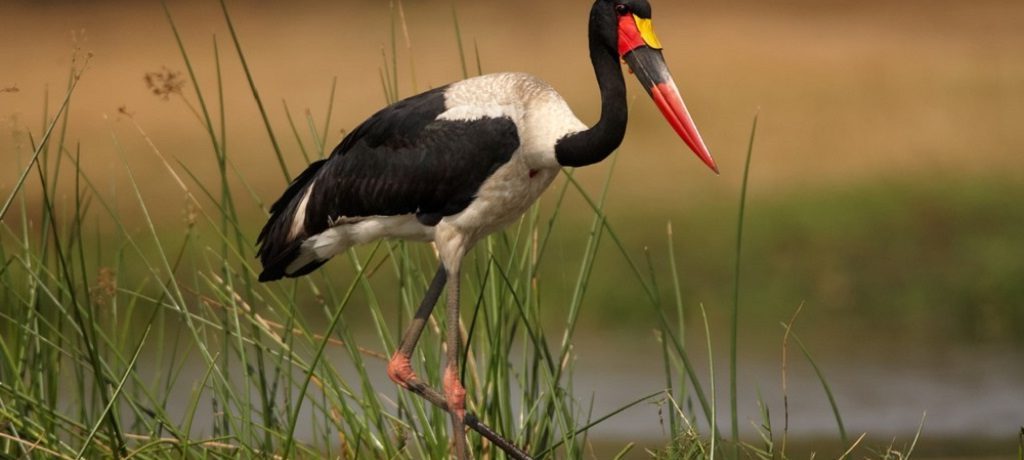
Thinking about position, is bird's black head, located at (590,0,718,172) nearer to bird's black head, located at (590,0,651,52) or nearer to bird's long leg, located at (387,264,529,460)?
bird's black head, located at (590,0,651,52)

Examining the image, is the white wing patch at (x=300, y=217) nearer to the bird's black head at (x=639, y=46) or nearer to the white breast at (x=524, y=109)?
the white breast at (x=524, y=109)

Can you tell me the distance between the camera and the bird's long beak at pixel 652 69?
3844 millimetres

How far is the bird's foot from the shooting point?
14.1ft

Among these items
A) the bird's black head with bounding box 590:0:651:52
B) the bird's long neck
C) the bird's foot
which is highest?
the bird's black head with bounding box 590:0:651:52

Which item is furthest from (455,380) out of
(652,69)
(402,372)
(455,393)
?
(652,69)

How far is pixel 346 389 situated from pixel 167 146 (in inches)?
238

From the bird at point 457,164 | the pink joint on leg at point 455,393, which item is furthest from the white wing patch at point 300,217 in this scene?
the pink joint on leg at point 455,393

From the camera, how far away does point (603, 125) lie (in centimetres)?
390

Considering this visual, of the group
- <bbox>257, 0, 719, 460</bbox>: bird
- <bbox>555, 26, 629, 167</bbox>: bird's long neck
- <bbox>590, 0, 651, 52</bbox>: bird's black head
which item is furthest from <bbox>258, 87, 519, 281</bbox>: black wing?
<bbox>590, 0, 651, 52</bbox>: bird's black head

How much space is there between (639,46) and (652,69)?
6cm

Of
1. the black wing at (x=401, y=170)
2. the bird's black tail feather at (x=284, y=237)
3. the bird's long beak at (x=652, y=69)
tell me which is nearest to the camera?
the bird's long beak at (x=652, y=69)

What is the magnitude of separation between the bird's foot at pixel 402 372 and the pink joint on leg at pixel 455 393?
0.30 ft

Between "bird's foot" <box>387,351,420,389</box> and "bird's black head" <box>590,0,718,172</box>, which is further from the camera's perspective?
"bird's foot" <box>387,351,420,389</box>

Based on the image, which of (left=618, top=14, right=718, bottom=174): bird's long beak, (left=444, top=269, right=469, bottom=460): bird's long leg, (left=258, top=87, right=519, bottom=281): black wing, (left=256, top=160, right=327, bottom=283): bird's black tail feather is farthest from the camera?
(left=256, top=160, right=327, bottom=283): bird's black tail feather
